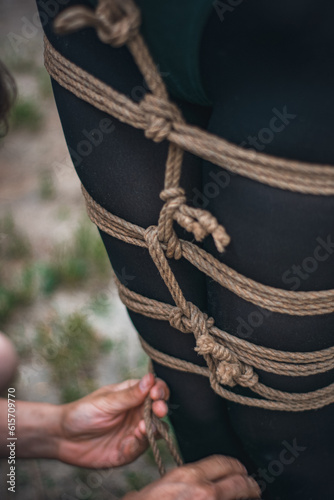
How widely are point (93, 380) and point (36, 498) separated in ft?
0.95

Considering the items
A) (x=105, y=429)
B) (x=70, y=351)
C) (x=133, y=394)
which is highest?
(x=133, y=394)

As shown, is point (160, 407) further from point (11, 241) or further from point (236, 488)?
point (11, 241)

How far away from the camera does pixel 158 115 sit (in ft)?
1.82

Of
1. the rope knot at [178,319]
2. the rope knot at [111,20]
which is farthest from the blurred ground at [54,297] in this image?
the rope knot at [111,20]

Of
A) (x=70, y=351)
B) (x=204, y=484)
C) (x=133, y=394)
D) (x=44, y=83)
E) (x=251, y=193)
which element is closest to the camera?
(x=251, y=193)

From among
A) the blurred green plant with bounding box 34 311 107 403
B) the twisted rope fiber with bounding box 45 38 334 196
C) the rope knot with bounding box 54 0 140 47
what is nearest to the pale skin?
the blurred green plant with bounding box 34 311 107 403

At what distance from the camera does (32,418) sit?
40.8 inches

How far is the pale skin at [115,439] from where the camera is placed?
32.7 inches

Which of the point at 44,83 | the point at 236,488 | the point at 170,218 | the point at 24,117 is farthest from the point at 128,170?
the point at 44,83

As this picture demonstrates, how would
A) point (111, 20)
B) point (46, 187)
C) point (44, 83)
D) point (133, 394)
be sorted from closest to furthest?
1. point (111, 20)
2. point (133, 394)
3. point (46, 187)
4. point (44, 83)

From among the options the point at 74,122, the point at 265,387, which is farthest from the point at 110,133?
the point at 265,387

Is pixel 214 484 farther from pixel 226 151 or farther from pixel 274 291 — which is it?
pixel 226 151

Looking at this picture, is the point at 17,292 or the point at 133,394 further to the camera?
the point at 17,292

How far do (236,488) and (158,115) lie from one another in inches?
22.4
